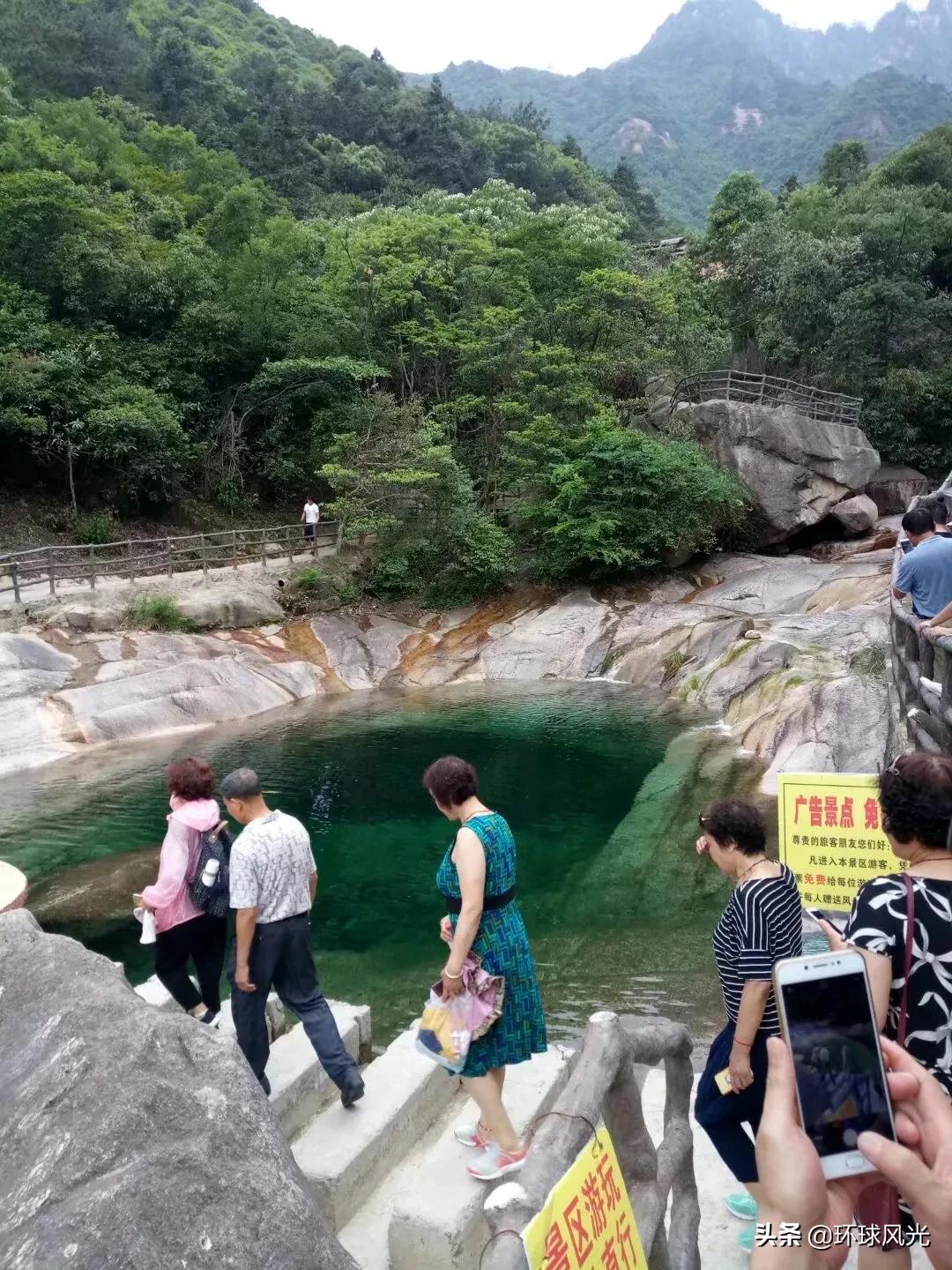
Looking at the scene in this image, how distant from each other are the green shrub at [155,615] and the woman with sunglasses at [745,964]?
1574cm

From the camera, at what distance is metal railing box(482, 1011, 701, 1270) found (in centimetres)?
163

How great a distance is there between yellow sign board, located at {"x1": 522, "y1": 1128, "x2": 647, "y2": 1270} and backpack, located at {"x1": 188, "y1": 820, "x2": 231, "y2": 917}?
8.32ft

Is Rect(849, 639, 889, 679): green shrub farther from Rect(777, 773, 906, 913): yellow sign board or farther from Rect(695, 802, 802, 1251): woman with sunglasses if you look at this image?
Rect(695, 802, 802, 1251): woman with sunglasses

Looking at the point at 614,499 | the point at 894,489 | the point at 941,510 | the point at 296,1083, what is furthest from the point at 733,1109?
the point at 894,489

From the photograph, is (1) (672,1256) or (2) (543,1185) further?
(1) (672,1256)

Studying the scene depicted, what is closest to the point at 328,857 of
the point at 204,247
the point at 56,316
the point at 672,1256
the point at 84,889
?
the point at 84,889

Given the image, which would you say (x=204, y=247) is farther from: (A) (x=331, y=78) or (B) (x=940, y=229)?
(A) (x=331, y=78)

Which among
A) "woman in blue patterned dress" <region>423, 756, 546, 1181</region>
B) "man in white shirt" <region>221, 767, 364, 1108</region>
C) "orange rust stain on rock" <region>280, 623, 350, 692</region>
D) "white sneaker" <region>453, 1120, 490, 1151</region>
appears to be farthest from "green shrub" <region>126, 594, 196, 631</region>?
"woman in blue patterned dress" <region>423, 756, 546, 1181</region>

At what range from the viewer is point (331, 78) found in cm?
5603

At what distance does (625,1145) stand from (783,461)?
74.4 feet

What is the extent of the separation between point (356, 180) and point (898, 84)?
260 ft

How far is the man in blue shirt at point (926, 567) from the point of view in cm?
558

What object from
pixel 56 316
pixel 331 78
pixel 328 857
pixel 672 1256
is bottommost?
pixel 328 857

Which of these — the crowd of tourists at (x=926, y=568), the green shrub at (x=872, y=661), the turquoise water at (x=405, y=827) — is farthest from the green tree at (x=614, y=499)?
the crowd of tourists at (x=926, y=568)
